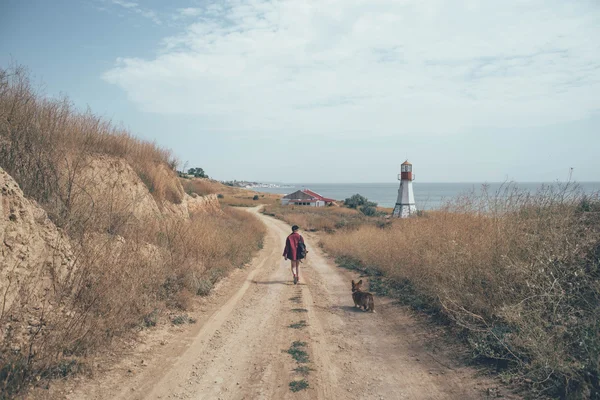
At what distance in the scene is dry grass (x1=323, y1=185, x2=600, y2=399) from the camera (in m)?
4.78

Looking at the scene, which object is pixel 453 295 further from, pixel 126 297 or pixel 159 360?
pixel 126 297

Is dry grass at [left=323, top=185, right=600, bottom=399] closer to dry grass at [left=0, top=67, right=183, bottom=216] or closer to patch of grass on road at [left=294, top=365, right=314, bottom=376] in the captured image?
patch of grass on road at [left=294, top=365, right=314, bottom=376]

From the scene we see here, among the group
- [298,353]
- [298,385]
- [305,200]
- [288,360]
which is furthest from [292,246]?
[305,200]

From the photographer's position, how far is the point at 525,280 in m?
6.27

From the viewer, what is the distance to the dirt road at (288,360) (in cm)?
512

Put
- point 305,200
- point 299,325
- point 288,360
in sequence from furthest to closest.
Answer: point 305,200 → point 299,325 → point 288,360

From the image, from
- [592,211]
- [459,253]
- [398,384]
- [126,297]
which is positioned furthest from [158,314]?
[592,211]

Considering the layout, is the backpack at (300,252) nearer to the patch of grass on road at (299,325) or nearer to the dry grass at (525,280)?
the dry grass at (525,280)

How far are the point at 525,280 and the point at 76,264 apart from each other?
25.2 feet

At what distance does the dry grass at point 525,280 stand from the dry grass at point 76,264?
5770 millimetres

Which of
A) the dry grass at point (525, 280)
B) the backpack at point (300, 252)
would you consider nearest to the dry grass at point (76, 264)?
the backpack at point (300, 252)

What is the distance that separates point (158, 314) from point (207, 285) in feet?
8.74

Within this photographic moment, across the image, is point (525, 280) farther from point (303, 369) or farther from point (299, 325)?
point (299, 325)

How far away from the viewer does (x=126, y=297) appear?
6.69 metres
